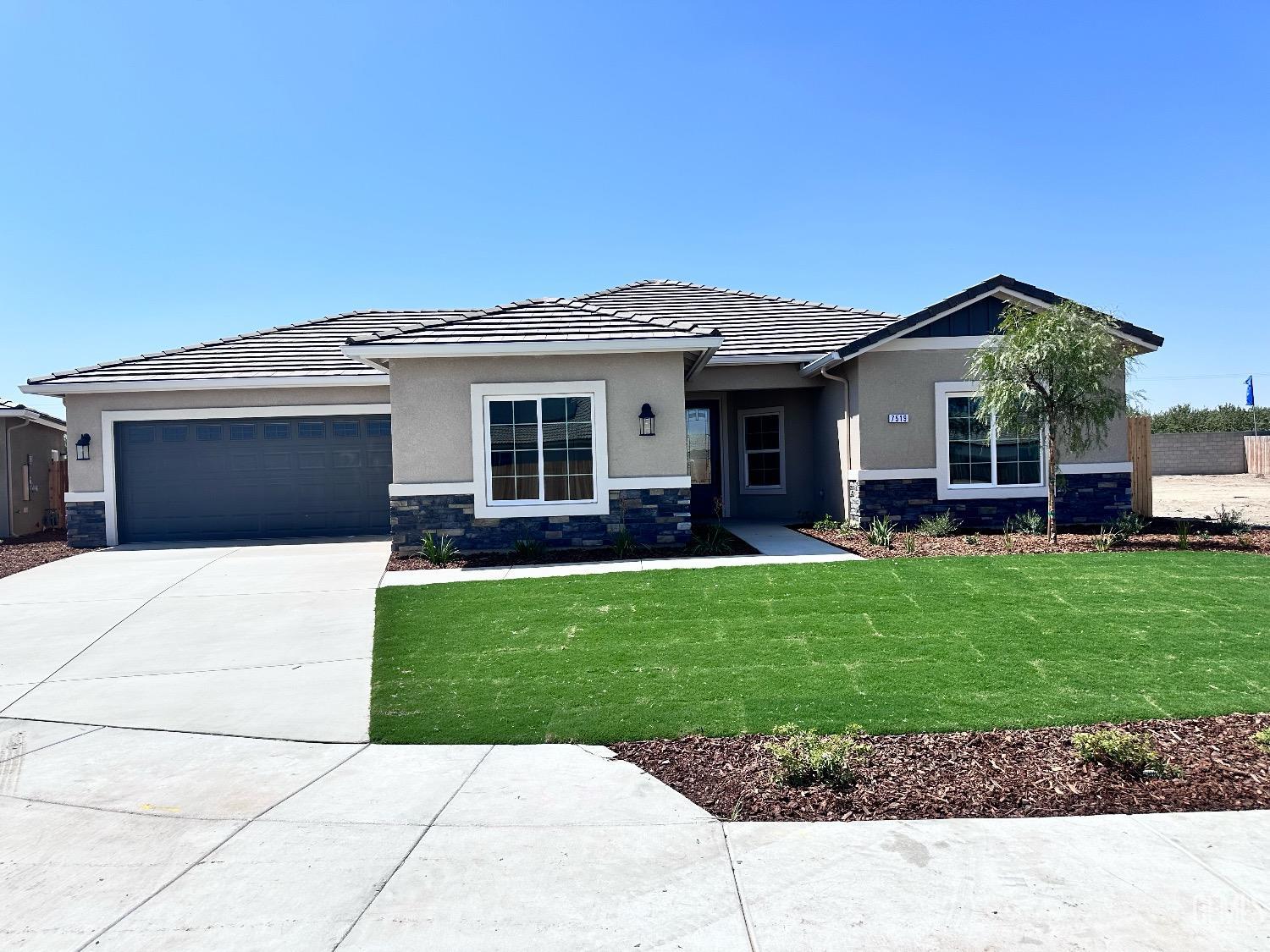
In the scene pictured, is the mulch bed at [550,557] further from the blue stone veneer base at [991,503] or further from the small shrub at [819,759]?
the small shrub at [819,759]

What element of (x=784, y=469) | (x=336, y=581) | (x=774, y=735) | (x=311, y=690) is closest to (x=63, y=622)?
(x=336, y=581)

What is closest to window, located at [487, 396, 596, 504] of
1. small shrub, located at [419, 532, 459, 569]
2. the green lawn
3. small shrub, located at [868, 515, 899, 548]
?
small shrub, located at [419, 532, 459, 569]

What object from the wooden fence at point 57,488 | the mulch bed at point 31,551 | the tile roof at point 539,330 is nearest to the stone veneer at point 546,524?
the tile roof at point 539,330

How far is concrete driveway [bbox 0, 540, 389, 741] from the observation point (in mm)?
6098

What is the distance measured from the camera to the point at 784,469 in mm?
16469

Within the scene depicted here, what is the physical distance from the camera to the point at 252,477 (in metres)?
15.3

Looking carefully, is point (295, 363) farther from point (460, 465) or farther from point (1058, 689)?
point (1058, 689)

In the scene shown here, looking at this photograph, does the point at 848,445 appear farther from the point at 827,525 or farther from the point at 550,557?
A: the point at 550,557

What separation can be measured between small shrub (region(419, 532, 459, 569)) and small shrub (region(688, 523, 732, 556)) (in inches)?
130

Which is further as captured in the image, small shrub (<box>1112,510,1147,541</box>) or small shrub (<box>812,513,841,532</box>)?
small shrub (<box>812,513,841,532</box>)

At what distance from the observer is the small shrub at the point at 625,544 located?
11.8 meters

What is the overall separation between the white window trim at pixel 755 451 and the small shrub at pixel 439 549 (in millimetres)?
6308

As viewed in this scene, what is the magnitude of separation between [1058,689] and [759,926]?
349 cm

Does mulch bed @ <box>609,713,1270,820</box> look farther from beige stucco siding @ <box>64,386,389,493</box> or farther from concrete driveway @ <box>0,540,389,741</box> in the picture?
beige stucco siding @ <box>64,386,389,493</box>
